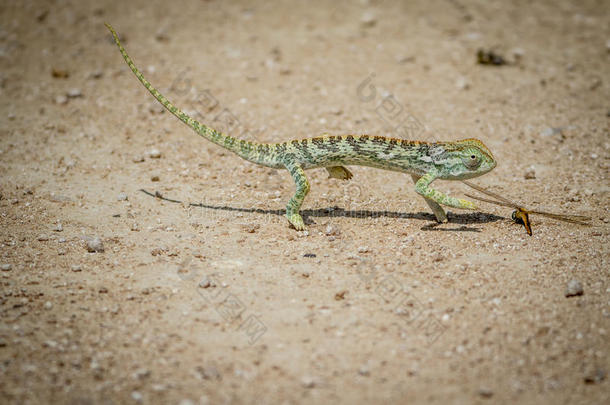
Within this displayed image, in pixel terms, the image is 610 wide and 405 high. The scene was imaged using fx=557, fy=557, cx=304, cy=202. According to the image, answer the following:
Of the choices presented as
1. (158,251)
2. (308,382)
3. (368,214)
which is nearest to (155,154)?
(158,251)

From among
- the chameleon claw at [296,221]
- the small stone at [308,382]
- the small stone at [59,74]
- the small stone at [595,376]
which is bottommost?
the small stone at [595,376]

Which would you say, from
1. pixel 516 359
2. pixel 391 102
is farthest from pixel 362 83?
pixel 516 359

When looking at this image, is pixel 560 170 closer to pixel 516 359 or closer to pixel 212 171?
pixel 516 359

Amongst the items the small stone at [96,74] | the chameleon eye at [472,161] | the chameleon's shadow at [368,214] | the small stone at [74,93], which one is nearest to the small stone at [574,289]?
the chameleon's shadow at [368,214]

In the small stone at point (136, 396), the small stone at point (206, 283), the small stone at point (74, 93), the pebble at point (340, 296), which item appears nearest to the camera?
the small stone at point (136, 396)

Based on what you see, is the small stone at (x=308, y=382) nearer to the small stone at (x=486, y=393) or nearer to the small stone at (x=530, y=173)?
the small stone at (x=486, y=393)
